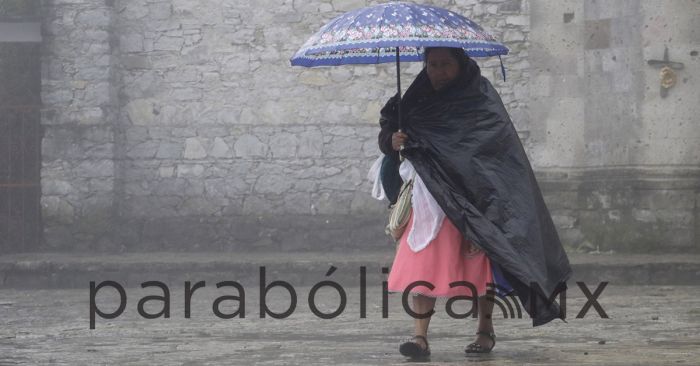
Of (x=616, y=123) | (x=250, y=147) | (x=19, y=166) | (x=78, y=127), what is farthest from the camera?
(x=19, y=166)

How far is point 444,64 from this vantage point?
7504 millimetres

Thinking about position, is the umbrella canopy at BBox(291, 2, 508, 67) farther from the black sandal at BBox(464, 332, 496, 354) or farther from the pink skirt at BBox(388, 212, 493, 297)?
the black sandal at BBox(464, 332, 496, 354)

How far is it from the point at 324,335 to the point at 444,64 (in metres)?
2.24

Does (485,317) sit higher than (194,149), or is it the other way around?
(194,149)

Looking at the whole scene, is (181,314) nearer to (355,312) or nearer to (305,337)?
(355,312)

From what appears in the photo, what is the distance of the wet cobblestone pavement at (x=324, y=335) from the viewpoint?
741cm

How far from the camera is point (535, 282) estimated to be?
7152 mm

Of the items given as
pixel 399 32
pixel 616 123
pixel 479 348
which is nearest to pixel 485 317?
pixel 479 348

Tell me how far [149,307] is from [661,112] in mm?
6236

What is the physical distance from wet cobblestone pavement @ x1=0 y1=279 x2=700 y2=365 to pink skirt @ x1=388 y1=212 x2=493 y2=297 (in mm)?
371

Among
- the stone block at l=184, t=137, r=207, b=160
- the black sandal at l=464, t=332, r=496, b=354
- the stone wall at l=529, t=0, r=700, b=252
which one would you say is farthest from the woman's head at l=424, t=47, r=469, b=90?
the stone block at l=184, t=137, r=207, b=160

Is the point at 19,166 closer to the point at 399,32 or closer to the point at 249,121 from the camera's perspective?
the point at 249,121

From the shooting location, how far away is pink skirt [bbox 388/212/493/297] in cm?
721

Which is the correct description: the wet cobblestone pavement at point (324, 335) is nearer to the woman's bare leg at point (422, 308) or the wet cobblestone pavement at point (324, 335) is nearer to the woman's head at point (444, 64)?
the woman's bare leg at point (422, 308)
